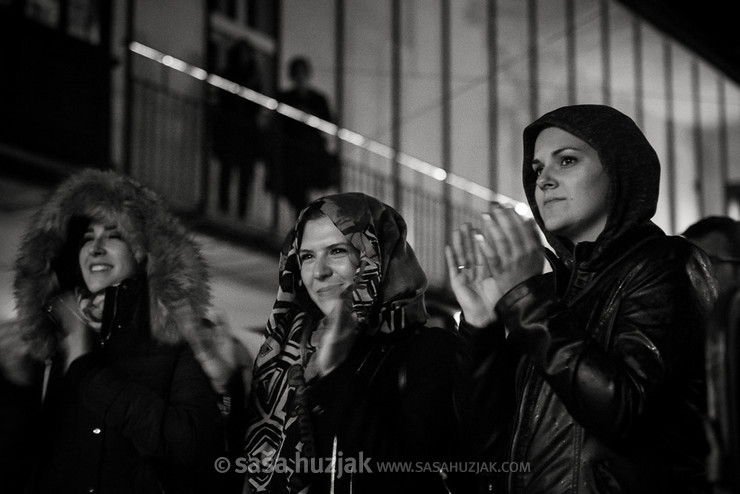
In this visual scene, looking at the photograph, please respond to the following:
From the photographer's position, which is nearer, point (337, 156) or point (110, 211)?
point (110, 211)

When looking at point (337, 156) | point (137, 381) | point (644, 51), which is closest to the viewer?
point (137, 381)

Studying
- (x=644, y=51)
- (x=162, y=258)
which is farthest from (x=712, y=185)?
(x=162, y=258)

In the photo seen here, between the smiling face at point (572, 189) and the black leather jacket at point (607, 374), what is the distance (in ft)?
0.24

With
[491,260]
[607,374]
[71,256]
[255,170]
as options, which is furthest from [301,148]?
[607,374]

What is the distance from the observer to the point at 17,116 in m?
8.45

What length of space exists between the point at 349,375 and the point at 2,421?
1.10m

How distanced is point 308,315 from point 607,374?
1252 mm

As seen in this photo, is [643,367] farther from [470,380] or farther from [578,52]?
[578,52]

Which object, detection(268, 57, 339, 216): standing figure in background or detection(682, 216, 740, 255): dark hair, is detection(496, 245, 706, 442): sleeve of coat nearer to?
detection(682, 216, 740, 255): dark hair

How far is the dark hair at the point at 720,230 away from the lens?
459cm

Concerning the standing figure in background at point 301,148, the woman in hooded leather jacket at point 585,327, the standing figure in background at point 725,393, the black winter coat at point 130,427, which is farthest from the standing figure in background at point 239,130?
the standing figure in background at point 725,393

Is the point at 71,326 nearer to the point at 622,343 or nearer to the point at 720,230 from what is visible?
the point at 622,343

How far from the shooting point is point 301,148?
36.5 feet

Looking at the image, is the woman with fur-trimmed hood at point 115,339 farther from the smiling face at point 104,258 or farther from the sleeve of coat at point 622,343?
the sleeve of coat at point 622,343
